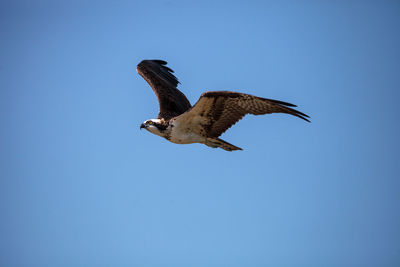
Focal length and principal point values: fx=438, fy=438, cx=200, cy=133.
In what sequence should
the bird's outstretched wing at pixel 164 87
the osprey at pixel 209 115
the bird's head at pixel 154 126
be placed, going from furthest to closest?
the bird's outstretched wing at pixel 164 87, the bird's head at pixel 154 126, the osprey at pixel 209 115

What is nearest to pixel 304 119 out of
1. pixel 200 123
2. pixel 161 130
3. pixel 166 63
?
pixel 200 123

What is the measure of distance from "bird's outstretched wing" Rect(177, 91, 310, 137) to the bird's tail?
145mm

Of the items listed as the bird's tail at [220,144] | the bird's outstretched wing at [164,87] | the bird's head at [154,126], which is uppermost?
the bird's outstretched wing at [164,87]

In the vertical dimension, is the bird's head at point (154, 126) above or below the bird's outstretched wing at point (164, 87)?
below

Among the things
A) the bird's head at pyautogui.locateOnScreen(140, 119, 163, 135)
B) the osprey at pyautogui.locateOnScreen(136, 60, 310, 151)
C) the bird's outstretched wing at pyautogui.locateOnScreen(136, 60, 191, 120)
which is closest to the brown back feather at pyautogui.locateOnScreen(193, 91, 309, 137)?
the osprey at pyautogui.locateOnScreen(136, 60, 310, 151)

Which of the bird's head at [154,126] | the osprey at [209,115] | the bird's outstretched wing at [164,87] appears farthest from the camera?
the bird's outstretched wing at [164,87]

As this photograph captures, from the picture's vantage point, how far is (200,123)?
348 inches

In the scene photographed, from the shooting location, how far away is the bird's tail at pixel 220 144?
29.5 feet

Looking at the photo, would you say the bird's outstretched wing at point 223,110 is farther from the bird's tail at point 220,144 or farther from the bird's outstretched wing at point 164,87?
the bird's outstretched wing at point 164,87

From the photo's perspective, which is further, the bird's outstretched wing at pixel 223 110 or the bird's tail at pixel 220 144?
the bird's tail at pixel 220 144

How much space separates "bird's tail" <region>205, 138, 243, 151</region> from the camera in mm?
9000

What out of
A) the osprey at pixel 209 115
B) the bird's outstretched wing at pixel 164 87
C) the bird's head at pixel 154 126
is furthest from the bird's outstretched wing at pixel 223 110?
the bird's outstretched wing at pixel 164 87

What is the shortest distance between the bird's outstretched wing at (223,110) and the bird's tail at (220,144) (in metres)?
0.15

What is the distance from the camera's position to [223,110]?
843 cm
